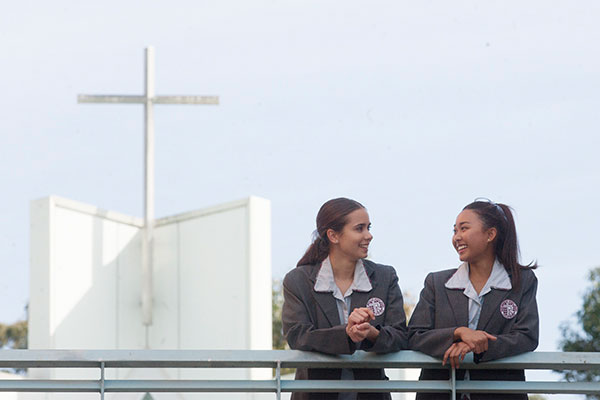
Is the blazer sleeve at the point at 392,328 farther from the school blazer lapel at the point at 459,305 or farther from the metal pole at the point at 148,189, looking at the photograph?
the metal pole at the point at 148,189

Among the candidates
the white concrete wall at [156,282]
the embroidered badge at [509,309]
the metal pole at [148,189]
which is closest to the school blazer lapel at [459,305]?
the embroidered badge at [509,309]

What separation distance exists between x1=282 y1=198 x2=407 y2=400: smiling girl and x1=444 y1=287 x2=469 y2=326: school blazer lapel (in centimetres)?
23

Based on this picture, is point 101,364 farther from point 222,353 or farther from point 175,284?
point 175,284

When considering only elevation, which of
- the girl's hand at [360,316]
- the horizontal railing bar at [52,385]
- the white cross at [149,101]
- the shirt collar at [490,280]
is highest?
the white cross at [149,101]

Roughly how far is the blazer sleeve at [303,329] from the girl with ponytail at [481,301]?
35 cm

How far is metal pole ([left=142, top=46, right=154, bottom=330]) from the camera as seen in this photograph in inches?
597

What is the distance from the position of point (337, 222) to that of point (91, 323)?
9.38m

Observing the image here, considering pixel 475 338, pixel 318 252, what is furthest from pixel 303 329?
pixel 475 338

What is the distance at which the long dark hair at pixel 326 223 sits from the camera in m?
5.57

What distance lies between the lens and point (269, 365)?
4906 millimetres

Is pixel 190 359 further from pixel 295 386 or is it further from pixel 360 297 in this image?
pixel 360 297

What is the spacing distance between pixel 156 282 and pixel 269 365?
35.1 ft

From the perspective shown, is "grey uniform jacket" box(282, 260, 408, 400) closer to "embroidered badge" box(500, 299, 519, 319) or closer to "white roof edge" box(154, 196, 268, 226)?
"embroidered badge" box(500, 299, 519, 319)

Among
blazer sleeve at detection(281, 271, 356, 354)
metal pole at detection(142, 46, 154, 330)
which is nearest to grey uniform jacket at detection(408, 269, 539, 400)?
blazer sleeve at detection(281, 271, 356, 354)
